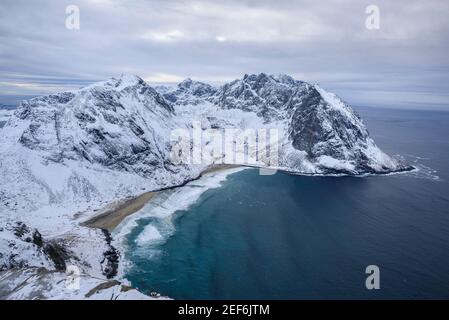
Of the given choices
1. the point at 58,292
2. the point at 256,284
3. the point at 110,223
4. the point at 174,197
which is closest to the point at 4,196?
the point at 110,223

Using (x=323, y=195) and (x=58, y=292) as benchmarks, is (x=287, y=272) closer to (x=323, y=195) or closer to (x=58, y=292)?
(x=58, y=292)

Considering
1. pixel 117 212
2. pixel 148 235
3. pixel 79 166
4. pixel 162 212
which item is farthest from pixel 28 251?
pixel 79 166

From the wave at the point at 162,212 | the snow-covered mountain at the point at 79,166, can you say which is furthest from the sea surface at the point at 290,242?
the snow-covered mountain at the point at 79,166

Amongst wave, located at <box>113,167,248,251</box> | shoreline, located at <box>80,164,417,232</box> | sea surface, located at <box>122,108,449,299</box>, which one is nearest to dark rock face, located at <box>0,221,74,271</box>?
sea surface, located at <box>122,108,449,299</box>

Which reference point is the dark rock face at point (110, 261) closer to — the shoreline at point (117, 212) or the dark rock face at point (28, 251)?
the dark rock face at point (28, 251)

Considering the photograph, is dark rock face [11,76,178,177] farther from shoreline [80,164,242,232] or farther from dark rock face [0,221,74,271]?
dark rock face [0,221,74,271]

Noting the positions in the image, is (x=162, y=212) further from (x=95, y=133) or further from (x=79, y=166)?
(x=95, y=133)

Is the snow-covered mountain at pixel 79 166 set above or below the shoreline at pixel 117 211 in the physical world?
above

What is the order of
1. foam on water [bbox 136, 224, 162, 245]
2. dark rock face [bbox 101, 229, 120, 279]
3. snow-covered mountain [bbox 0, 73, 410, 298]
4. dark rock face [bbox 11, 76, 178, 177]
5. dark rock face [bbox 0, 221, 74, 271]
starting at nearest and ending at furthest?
dark rock face [bbox 0, 221, 74, 271] < dark rock face [bbox 101, 229, 120, 279] < snow-covered mountain [bbox 0, 73, 410, 298] < foam on water [bbox 136, 224, 162, 245] < dark rock face [bbox 11, 76, 178, 177]
